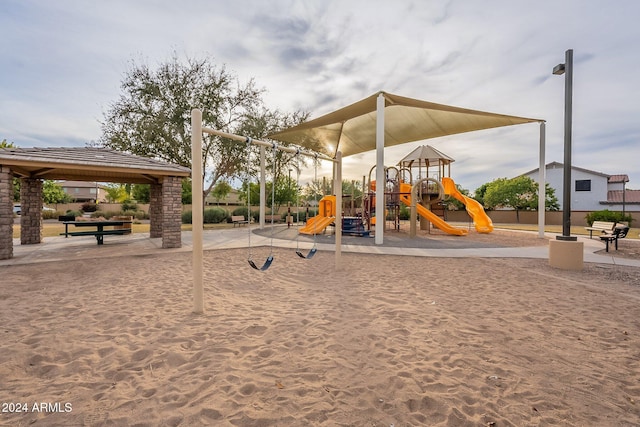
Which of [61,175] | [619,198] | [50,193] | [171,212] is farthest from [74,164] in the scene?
[619,198]

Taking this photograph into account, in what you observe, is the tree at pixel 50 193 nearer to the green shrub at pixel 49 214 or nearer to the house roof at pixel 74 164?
the green shrub at pixel 49 214

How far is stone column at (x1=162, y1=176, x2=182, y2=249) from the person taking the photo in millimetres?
9953

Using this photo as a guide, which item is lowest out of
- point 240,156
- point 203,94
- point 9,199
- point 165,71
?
point 9,199

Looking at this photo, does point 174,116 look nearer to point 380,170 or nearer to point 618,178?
point 380,170

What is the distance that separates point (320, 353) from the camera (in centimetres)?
307

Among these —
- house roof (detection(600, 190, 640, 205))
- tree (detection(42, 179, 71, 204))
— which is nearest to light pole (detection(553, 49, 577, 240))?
house roof (detection(600, 190, 640, 205))

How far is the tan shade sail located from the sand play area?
8.86m

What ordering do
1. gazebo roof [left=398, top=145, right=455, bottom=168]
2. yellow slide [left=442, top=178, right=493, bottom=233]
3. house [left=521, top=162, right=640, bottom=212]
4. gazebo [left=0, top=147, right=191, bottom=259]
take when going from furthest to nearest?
house [left=521, top=162, right=640, bottom=212], gazebo roof [left=398, top=145, right=455, bottom=168], yellow slide [left=442, top=178, right=493, bottom=233], gazebo [left=0, top=147, right=191, bottom=259]

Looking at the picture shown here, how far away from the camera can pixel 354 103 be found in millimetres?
12500

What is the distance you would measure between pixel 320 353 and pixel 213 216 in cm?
2226

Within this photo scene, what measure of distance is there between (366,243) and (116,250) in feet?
29.2

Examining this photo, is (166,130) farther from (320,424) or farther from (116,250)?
(320,424)

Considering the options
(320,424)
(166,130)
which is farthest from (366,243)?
(166,130)

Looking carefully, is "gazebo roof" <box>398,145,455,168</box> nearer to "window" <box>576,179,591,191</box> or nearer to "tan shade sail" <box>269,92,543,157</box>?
"tan shade sail" <box>269,92,543,157</box>
